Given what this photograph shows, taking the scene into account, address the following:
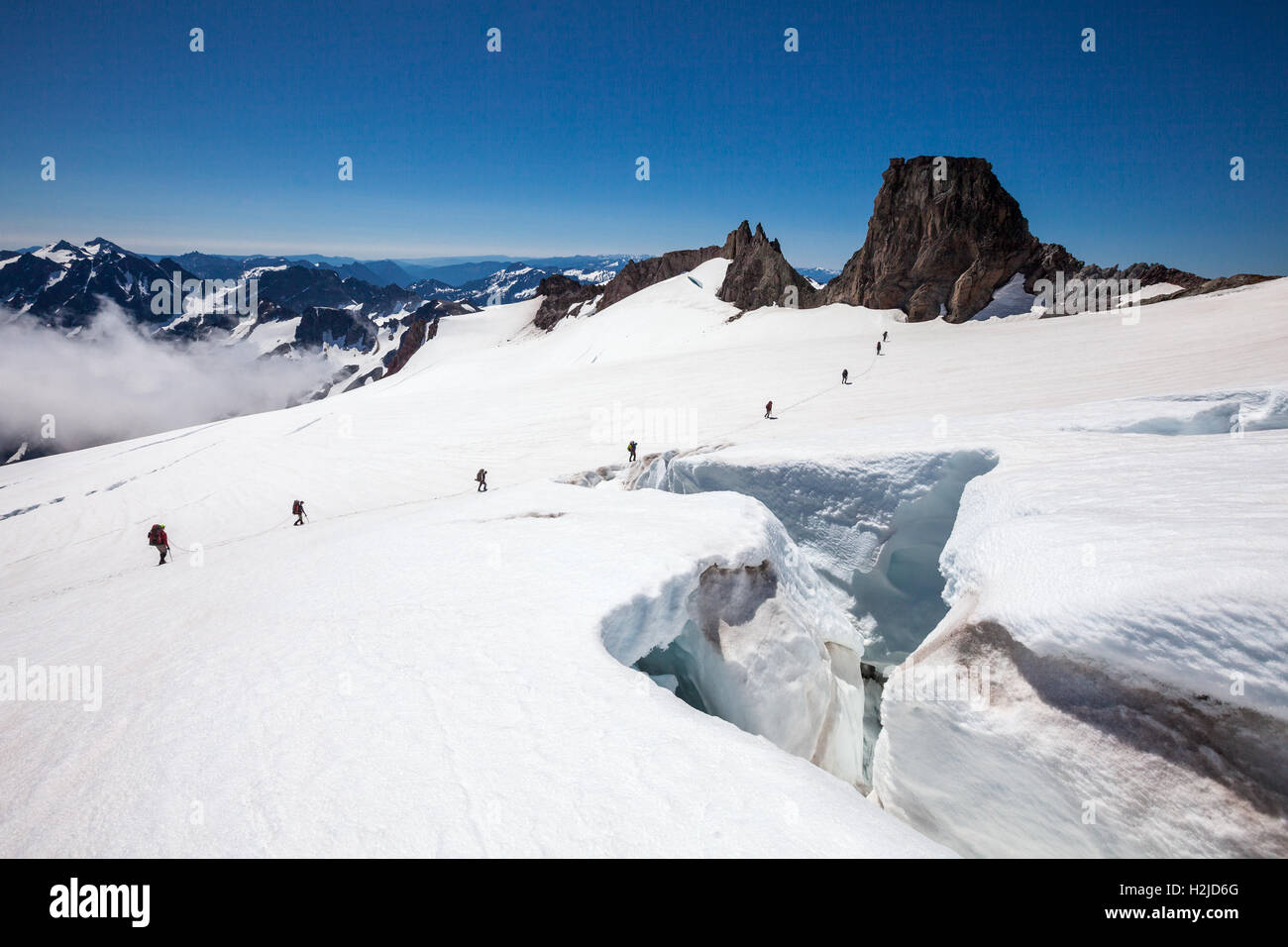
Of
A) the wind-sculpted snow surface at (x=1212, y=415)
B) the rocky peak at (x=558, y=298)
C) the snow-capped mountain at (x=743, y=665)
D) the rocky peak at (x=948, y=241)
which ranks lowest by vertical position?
the snow-capped mountain at (x=743, y=665)

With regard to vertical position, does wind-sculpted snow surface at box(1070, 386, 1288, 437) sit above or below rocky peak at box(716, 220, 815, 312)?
below

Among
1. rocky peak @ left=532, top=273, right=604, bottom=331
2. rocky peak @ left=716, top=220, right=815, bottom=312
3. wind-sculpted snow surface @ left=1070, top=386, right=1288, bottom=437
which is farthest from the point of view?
rocky peak @ left=532, top=273, right=604, bottom=331

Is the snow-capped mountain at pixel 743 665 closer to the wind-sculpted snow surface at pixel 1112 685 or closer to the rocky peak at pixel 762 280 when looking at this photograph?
the wind-sculpted snow surface at pixel 1112 685

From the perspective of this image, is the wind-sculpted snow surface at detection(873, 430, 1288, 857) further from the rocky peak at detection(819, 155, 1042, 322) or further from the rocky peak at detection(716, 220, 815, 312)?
the rocky peak at detection(716, 220, 815, 312)

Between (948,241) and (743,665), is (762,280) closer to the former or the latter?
(948,241)

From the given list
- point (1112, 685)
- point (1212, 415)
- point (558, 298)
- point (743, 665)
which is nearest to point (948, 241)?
point (1212, 415)

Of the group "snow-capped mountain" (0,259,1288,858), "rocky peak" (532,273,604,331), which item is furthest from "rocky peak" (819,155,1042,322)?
"rocky peak" (532,273,604,331)

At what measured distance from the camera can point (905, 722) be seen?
5.44m

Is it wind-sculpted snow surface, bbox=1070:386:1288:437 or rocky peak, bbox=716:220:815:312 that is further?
rocky peak, bbox=716:220:815:312

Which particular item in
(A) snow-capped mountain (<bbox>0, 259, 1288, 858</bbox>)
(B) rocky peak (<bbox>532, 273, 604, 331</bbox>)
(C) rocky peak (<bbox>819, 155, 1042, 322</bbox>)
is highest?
(B) rocky peak (<bbox>532, 273, 604, 331</bbox>)

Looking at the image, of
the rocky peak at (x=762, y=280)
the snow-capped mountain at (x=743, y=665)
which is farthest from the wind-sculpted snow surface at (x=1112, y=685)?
the rocky peak at (x=762, y=280)
